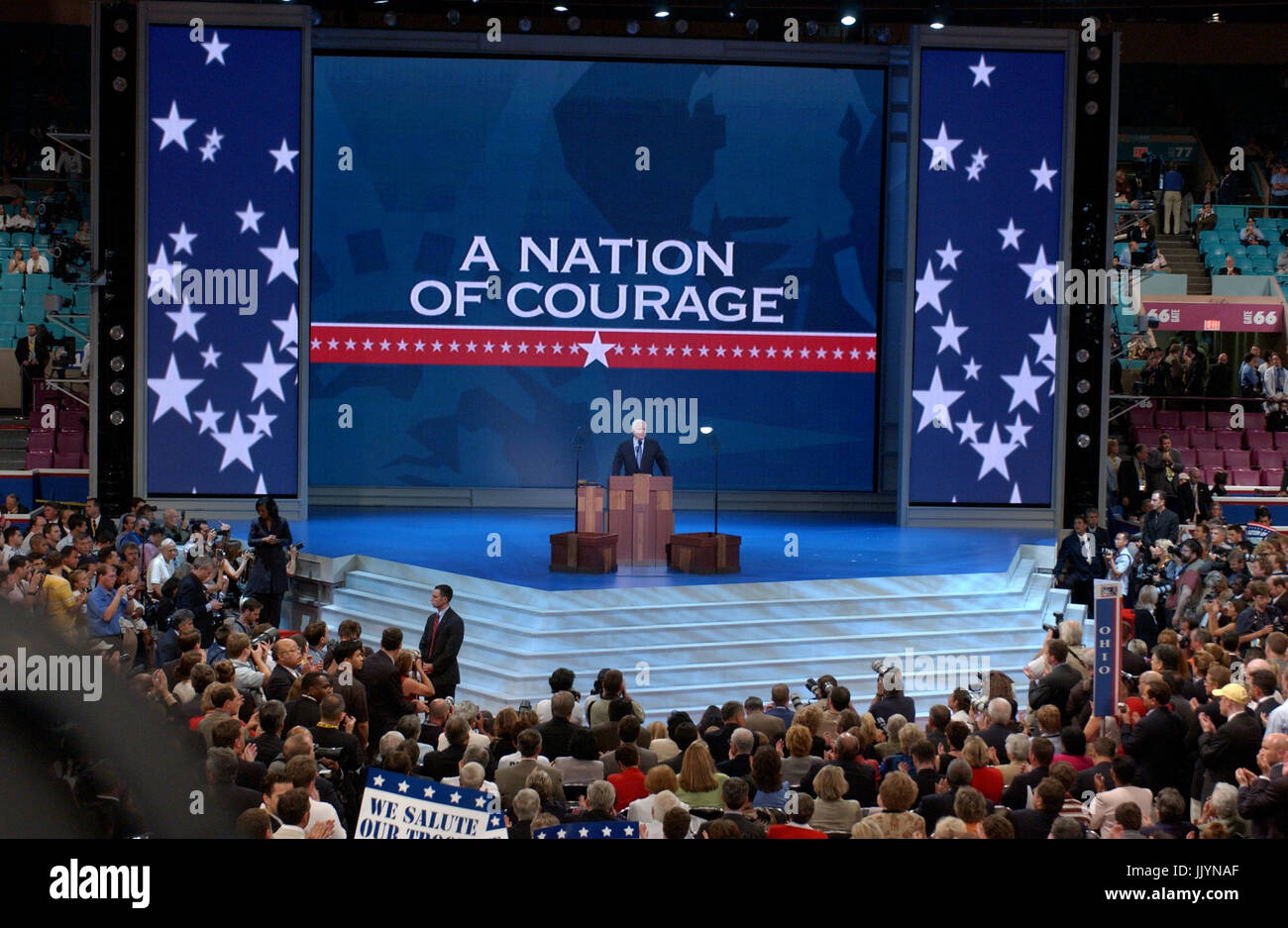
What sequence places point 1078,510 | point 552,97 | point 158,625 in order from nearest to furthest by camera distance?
1. point 158,625
2. point 1078,510
3. point 552,97

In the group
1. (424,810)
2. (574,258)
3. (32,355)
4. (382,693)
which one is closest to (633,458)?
(574,258)

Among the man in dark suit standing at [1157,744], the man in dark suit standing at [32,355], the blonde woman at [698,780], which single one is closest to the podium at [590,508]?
the man in dark suit standing at [1157,744]

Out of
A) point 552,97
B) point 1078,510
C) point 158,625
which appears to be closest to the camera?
point 158,625

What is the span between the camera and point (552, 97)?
1666cm

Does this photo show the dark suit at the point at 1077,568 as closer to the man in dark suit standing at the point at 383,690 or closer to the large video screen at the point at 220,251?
the man in dark suit standing at the point at 383,690

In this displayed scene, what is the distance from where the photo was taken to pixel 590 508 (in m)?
12.9

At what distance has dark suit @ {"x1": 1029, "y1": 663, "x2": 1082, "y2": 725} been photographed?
26.9 feet

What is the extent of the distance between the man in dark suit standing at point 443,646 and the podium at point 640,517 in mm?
3349

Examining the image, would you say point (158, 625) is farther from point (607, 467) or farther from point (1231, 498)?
point (1231, 498)

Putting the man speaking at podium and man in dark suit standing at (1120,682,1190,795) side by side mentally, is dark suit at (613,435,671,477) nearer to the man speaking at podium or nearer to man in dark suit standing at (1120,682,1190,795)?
the man speaking at podium

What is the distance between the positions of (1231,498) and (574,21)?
31.9 feet

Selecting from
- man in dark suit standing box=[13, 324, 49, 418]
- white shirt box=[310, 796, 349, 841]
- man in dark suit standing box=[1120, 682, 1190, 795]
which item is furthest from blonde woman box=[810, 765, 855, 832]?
man in dark suit standing box=[13, 324, 49, 418]

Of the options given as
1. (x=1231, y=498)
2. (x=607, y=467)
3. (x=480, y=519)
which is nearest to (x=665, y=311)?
(x=607, y=467)

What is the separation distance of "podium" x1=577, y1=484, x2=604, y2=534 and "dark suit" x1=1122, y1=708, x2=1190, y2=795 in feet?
21.5
